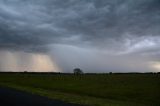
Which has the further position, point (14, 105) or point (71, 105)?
point (71, 105)

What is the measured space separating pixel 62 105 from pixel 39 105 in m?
2.07

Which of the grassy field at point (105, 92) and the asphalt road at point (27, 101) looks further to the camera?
the grassy field at point (105, 92)

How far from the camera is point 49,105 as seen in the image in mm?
22078

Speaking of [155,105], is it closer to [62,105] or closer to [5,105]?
[62,105]

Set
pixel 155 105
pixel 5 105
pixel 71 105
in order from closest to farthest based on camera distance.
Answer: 1. pixel 5 105
2. pixel 71 105
3. pixel 155 105

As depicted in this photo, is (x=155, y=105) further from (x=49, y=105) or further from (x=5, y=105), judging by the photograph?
(x=5, y=105)

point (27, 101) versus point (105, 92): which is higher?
point (105, 92)

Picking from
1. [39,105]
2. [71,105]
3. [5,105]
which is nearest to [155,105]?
[71,105]

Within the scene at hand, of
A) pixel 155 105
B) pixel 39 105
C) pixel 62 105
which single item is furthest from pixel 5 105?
pixel 155 105

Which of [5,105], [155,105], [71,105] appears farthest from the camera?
[155,105]

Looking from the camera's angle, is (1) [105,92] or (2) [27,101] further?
(1) [105,92]

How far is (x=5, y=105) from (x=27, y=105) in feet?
5.81

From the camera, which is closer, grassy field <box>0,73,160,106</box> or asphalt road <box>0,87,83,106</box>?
asphalt road <box>0,87,83,106</box>

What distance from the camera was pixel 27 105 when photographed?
21.5 m
